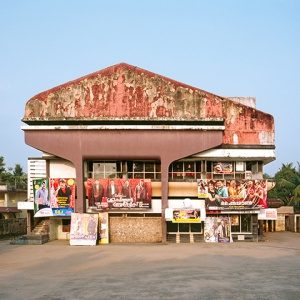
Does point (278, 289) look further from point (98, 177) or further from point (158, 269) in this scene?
→ point (98, 177)

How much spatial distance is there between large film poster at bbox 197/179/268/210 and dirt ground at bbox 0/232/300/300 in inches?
133

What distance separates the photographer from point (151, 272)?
19.2 m

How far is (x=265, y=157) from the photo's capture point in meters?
33.6

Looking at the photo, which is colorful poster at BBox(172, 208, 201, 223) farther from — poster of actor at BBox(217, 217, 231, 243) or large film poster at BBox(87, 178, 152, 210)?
large film poster at BBox(87, 178, 152, 210)

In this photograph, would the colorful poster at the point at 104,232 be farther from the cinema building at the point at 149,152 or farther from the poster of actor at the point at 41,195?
the poster of actor at the point at 41,195

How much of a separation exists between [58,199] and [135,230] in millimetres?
6699

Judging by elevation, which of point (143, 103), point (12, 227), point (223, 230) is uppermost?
point (143, 103)

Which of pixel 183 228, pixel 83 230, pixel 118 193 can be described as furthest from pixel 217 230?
pixel 83 230

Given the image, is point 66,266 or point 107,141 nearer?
point 66,266

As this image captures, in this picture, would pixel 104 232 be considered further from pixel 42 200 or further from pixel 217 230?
pixel 217 230

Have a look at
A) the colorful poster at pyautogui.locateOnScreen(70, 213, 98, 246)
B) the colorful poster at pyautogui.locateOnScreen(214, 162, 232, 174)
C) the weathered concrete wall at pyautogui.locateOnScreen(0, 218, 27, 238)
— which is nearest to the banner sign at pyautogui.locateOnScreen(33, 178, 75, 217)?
the colorful poster at pyautogui.locateOnScreen(70, 213, 98, 246)

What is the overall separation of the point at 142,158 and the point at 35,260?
12.6 metres

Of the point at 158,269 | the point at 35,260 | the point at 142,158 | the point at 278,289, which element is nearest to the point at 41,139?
the point at 142,158

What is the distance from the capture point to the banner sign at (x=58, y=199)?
3322 centimetres
